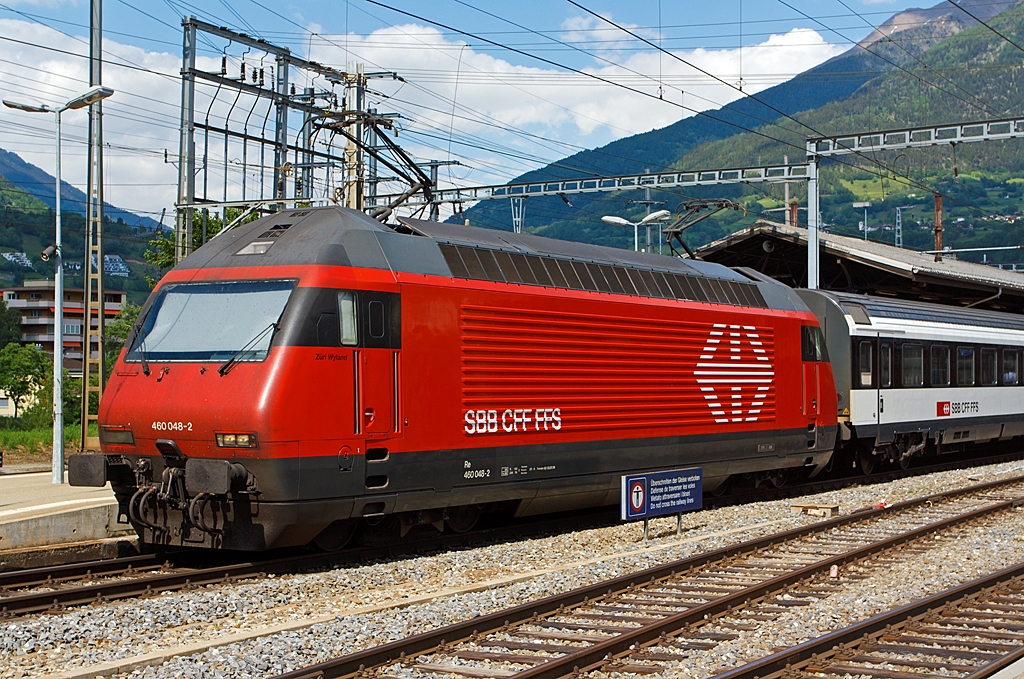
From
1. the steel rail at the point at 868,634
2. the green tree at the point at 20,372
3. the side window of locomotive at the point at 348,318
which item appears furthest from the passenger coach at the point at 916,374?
the green tree at the point at 20,372

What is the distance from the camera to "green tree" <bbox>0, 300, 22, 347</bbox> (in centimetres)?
11644

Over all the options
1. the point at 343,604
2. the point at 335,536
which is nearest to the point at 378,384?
the point at 335,536

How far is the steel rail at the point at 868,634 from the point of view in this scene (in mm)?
7363

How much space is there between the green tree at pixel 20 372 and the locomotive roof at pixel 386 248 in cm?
7114

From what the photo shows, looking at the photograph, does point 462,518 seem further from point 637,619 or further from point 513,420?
point 637,619

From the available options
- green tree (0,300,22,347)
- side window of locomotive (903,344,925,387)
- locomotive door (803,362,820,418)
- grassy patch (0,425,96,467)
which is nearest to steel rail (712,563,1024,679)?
locomotive door (803,362,820,418)

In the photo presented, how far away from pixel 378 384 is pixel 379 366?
195mm

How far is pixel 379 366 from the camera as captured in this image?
37.2 feet

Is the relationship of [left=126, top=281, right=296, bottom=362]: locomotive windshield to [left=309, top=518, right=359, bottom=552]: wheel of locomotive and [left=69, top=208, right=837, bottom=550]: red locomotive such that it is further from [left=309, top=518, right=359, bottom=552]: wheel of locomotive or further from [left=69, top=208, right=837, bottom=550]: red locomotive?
[left=309, top=518, right=359, bottom=552]: wheel of locomotive

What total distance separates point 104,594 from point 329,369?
9.87 feet

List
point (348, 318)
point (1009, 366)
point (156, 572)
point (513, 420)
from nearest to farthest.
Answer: point (348, 318) < point (156, 572) < point (513, 420) < point (1009, 366)

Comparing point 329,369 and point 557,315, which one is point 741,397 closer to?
point 557,315

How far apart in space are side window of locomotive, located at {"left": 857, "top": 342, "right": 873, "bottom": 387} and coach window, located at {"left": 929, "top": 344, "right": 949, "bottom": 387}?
2851mm

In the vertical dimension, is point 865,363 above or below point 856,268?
below
